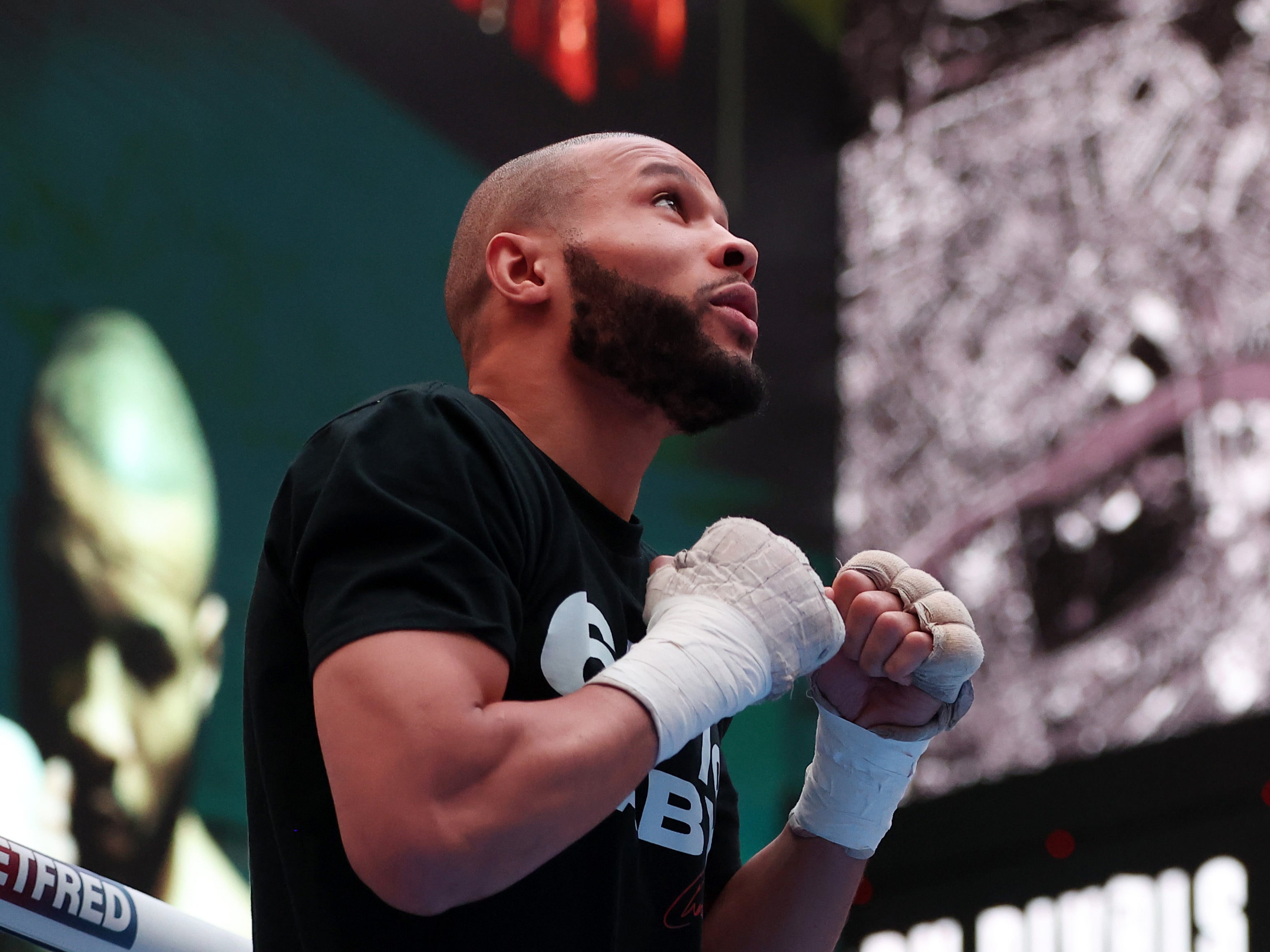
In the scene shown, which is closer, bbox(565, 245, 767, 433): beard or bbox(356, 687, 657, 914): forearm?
bbox(356, 687, 657, 914): forearm

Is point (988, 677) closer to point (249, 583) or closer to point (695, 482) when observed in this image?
point (695, 482)

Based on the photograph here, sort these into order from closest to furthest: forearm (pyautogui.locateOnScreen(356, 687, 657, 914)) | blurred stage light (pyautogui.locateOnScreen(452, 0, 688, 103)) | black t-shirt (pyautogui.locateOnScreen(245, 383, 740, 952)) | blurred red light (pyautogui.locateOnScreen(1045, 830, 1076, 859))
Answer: forearm (pyautogui.locateOnScreen(356, 687, 657, 914)), black t-shirt (pyautogui.locateOnScreen(245, 383, 740, 952)), blurred red light (pyautogui.locateOnScreen(1045, 830, 1076, 859)), blurred stage light (pyautogui.locateOnScreen(452, 0, 688, 103))

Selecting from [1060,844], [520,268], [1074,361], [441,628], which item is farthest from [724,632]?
[1074,361]

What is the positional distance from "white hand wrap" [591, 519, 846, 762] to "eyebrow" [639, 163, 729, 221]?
46cm

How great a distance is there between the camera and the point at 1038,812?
4.76 m

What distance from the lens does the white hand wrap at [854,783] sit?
158cm

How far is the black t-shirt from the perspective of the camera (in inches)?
42.3

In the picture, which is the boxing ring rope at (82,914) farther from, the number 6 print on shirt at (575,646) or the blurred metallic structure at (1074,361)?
the blurred metallic structure at (1074,361)

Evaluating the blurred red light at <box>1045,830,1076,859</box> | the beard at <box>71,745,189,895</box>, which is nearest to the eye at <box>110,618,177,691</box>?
the beard at <box>71,745,189,895</box>

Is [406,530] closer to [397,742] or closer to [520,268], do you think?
[397,742]

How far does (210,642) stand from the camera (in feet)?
12.4

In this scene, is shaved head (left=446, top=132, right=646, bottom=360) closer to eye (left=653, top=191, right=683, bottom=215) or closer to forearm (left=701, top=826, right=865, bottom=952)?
eye (left=653, top=191, right=683, bottom=215)

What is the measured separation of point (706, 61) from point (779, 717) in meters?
2.76

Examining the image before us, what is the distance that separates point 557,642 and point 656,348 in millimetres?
392
